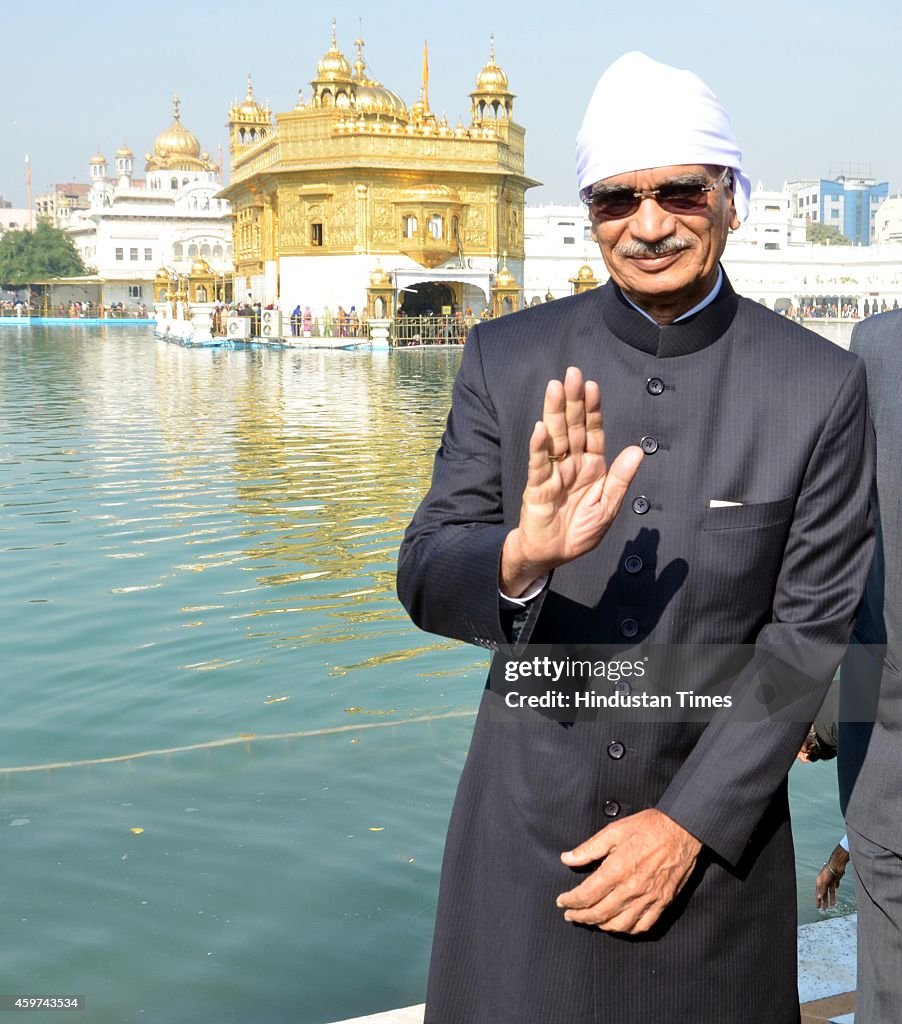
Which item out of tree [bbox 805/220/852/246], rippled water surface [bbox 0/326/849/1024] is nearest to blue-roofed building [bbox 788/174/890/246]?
tree [bbox 805/220/852/246]

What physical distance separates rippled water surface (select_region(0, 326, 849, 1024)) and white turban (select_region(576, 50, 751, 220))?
222 cm

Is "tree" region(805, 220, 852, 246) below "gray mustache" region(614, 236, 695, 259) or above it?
above

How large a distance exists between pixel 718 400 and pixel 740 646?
1.07ft

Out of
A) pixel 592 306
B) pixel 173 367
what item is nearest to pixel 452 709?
pixel 592 306

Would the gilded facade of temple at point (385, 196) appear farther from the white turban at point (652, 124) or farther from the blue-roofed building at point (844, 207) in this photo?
the blue-roofed building at point (844, 207)

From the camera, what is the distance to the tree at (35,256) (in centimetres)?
6962

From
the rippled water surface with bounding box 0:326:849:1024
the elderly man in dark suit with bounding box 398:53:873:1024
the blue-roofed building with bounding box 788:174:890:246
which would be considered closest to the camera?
the elderly man in dark suit with bounding box 398:53:873:1024

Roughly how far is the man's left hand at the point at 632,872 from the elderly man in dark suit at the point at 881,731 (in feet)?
0.89

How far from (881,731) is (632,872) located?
0.41 meters

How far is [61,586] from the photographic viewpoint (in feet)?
24.1

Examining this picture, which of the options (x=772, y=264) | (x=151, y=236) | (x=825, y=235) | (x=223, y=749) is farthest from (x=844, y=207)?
(x=223, y=749)

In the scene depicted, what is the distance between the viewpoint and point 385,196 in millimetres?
41875

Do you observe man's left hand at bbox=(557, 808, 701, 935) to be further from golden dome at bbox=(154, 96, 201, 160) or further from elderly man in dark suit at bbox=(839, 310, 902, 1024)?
golden dome at bbox=(154, 96, 201, 160)

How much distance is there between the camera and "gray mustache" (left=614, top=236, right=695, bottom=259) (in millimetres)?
1652
